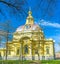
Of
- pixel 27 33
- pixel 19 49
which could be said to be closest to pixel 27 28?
pixel 27 33

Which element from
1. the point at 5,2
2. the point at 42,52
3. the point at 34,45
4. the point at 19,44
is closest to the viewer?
the point at 5,2

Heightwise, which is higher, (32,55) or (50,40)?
(50,40)

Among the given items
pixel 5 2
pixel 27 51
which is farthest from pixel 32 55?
pixel 5 2

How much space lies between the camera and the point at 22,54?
5600cm

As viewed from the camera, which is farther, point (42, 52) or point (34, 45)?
point (42, 52)

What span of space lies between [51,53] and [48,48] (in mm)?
1674

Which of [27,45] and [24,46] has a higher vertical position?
[27,45]

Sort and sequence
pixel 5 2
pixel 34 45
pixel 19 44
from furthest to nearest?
pixel 19 44, pixel 34 45, pixel 5 2

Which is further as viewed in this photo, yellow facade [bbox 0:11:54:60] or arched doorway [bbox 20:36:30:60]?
arched doorway [bbox 20:36:30:60]

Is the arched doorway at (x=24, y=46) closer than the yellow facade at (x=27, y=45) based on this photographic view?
No

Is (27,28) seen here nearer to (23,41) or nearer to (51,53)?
(23,41)

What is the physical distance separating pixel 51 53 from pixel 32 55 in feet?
16.0

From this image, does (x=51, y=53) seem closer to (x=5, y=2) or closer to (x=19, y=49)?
(x=19, y=49)

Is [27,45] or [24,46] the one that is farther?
[24,46]
